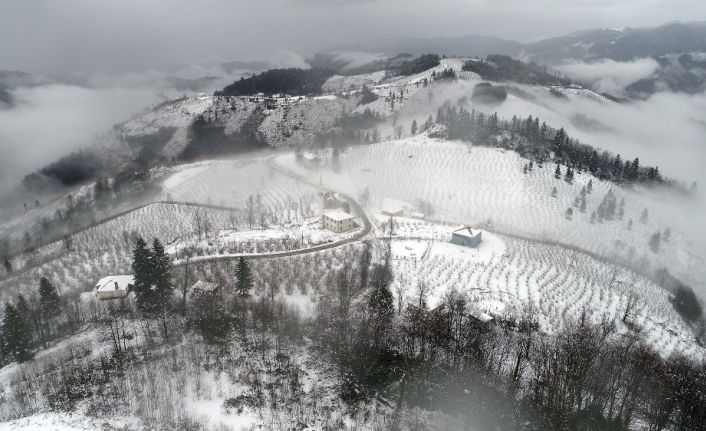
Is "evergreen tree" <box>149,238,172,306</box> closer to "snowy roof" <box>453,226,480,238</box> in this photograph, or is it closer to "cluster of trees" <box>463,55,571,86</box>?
"snowy roof" <box>453,226,480,238</box>

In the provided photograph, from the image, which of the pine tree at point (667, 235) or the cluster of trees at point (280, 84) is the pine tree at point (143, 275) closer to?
the pine tree at point (667, 235)

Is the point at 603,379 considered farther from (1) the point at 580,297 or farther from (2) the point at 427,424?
(1) the point at 580,297

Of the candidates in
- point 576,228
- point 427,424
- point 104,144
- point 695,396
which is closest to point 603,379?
point 695,396

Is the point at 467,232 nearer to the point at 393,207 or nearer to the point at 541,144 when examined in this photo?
the point at 393,207

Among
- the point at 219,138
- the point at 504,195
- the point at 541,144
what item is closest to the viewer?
the point at 504,195

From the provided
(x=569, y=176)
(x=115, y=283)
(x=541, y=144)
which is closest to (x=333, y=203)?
(x=115, y=283)
